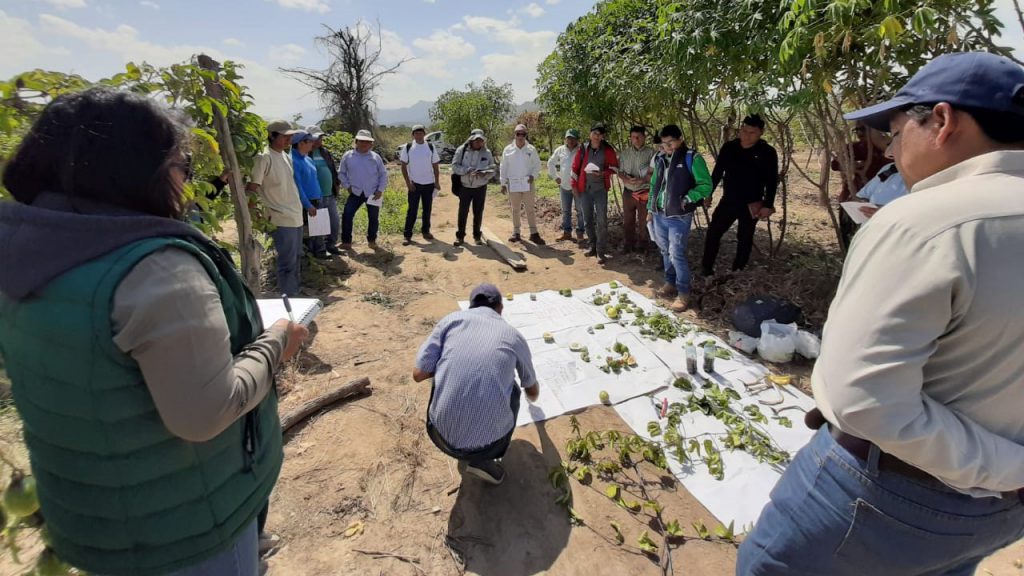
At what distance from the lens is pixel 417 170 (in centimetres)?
784

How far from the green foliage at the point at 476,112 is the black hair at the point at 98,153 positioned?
17526mm

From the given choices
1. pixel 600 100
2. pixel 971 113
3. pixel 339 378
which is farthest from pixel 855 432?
pixel 600 100

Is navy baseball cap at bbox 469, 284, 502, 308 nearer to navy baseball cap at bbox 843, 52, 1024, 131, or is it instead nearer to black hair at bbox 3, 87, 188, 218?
black hair at bbox 3, 87, 188, 218

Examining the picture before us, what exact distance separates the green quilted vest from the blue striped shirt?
1375 mm

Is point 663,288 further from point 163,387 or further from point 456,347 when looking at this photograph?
point 163,387

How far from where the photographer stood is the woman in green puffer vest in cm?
95

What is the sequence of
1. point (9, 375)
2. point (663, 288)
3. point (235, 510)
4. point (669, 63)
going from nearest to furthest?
1. point (9, 375)
2. point (235, 510)
3. point (669, 63)
4. point (663, 288)

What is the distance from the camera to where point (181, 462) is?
1113 millimetres

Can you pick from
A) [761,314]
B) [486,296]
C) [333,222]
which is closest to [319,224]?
[333,222]

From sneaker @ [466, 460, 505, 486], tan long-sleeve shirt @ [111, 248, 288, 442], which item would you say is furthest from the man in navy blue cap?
sneaker @ [466, 460, 505, 486]

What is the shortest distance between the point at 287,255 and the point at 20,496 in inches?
152

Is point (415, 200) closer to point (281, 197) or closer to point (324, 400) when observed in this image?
point (281, 197)

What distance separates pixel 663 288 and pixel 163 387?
214 inches

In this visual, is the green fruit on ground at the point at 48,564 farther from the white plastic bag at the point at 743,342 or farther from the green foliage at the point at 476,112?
the green foliage at the point at 476,112
